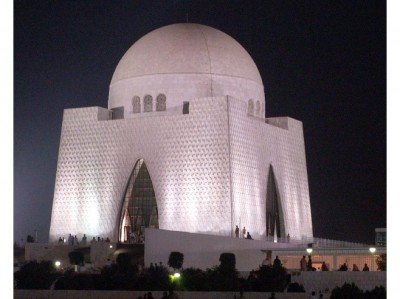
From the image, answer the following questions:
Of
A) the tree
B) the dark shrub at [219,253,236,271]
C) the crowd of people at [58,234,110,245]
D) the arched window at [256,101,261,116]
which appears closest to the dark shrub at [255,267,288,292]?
the dark shrub at [219,253,236,271]

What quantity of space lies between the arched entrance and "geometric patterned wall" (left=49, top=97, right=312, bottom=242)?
182 millimetres

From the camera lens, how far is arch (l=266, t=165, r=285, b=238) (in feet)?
108

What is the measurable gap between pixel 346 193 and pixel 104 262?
44.6ft

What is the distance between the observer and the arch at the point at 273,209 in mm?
32906

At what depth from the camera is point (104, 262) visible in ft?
89.5

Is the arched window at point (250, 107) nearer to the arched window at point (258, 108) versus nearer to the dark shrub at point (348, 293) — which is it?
the arched window at point (258, 108)

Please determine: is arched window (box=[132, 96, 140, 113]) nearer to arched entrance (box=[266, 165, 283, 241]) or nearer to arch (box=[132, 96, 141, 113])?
arch (box=[132, 96, 141, 113])

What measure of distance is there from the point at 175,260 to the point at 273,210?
9.43 metres

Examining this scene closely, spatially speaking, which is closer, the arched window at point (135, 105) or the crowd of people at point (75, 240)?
the crowd of people at point (75, 240)

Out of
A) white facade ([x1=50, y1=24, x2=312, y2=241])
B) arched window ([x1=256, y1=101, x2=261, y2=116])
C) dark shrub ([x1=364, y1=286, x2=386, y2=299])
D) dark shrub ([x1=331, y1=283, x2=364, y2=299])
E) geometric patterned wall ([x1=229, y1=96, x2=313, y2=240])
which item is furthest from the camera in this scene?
arched window ([x1=256, y1=101, x2=261, y2=116])

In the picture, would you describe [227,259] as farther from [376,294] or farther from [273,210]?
[273,210]

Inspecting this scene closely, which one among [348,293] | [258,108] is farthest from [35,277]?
[258,108]

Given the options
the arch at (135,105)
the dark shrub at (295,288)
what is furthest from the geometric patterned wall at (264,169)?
the dark shrub at (295,288)

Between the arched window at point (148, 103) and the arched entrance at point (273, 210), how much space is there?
481cm
